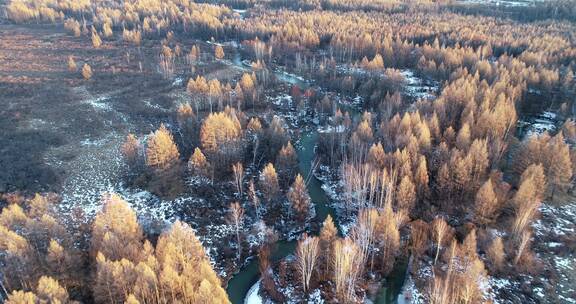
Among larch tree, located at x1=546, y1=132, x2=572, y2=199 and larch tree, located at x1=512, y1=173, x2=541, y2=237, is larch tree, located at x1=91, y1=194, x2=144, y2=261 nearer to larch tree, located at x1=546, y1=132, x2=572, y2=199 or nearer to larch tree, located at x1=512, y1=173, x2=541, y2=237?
larch tree, located at x1=512, y1=173, x2=541, y2=237

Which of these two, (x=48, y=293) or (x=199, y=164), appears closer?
(x=48, y=293)

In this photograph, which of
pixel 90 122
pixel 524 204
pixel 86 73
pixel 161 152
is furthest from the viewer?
pixel 86 73

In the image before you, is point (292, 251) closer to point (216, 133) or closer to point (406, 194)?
point (406, 194)

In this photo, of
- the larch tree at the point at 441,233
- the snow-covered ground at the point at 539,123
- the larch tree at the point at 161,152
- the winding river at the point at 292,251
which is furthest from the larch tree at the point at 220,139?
the snow-covered ground at the point at 539,123

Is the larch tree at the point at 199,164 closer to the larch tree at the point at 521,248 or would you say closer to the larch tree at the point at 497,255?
the larch tree at the point at 497,255

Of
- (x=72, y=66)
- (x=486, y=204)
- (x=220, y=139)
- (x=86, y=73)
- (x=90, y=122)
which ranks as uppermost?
(x=72, y=66)

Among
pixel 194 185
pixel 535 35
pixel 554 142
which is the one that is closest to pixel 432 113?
pixel 554 142

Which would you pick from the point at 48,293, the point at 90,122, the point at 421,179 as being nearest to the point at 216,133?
the point at 421,179
